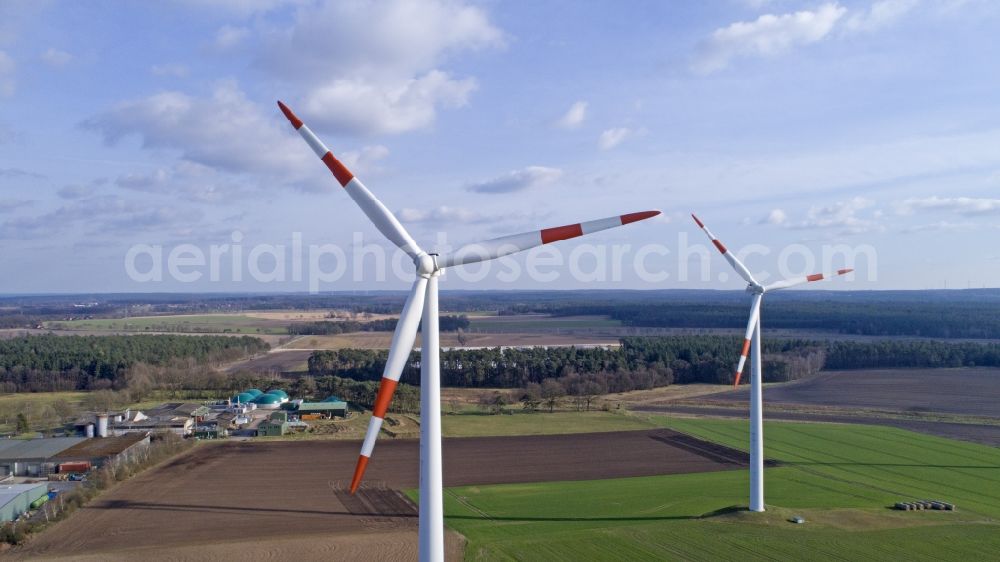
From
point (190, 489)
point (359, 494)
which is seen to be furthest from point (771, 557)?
point (190, 489)

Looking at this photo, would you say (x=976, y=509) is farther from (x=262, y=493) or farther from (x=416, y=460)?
(x=262, y=493)

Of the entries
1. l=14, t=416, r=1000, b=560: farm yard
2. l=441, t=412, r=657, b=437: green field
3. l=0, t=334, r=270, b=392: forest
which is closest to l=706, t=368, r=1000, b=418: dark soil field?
l=14, t=416, r=1000, b=560: farm yard

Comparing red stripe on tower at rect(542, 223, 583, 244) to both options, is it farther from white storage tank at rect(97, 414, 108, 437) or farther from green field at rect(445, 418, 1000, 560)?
white storage tank at rect(97, 414, 108, 437)

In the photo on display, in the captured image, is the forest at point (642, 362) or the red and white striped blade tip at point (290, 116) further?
the forest at point (642, 362)

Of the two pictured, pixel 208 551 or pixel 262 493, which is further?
pixel 262 493

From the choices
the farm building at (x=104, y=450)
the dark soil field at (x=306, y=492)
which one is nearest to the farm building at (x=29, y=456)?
the farm building at (x=104, y=450)

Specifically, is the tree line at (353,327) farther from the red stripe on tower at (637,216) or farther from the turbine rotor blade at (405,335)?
the red stripe on tower at (637,216)
